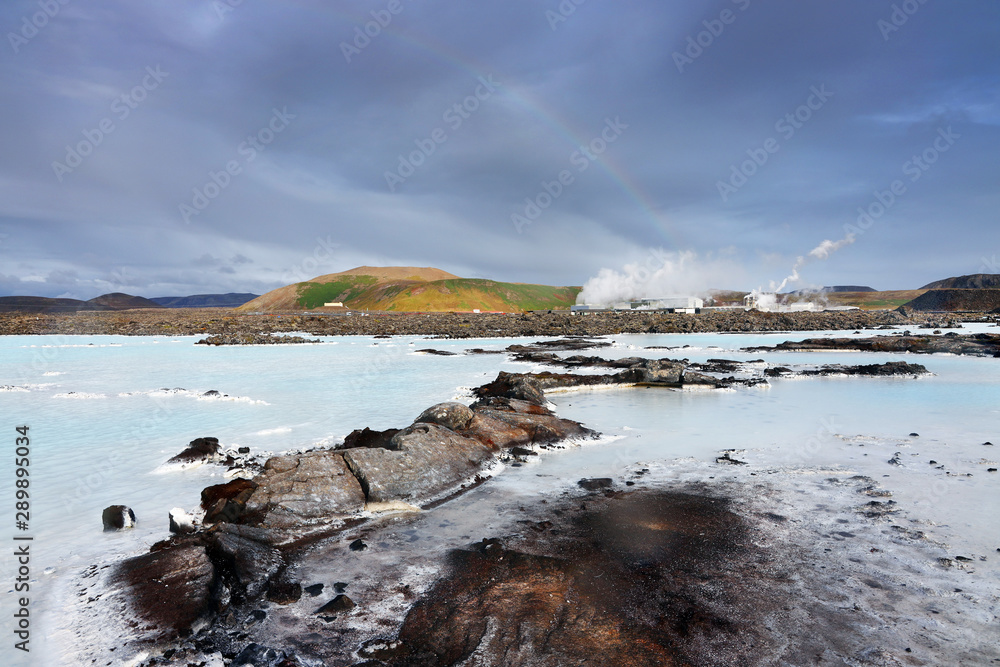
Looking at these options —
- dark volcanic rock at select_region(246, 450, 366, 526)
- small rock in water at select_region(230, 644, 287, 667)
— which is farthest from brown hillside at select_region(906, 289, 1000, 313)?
small rock in water at select_region(230, 644, 287, 667)

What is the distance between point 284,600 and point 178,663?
1.03 meters

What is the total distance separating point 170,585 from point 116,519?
2.60m

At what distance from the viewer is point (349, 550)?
6074mm

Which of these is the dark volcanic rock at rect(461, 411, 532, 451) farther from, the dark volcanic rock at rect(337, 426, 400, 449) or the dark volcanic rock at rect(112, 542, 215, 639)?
the dark volcanic rock at rect(112, 542, 215, 639)

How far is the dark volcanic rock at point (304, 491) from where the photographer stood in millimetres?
6789

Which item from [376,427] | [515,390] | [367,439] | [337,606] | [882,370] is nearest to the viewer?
[337,606]

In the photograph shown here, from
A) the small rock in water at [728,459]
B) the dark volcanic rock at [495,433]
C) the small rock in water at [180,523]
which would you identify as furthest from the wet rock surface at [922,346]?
the small rock in water at [180,523]

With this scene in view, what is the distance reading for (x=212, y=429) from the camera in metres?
12.7

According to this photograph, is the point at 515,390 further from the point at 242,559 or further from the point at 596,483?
the point at 242,559

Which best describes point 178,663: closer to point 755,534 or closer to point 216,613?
point 216,613

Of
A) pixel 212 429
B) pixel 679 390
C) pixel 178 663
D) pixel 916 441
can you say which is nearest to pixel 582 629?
pixel 178 663

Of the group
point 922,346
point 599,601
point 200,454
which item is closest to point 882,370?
point 922,346

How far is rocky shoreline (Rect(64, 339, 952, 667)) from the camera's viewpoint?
421 cm

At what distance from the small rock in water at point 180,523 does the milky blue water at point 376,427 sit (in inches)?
10.4
